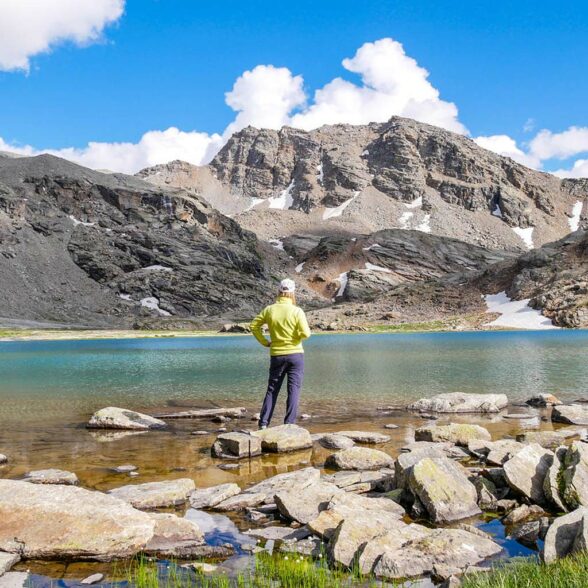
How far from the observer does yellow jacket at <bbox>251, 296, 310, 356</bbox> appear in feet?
43.8

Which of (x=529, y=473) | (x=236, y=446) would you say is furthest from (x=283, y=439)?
(x=529, y=473)

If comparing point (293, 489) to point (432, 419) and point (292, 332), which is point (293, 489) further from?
point (432, 419)

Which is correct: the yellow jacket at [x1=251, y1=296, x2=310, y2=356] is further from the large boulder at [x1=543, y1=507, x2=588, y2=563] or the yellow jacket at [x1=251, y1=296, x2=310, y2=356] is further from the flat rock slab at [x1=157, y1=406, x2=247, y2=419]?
the large boulder at [x1=543, y1=507, x2=588, y2=563]

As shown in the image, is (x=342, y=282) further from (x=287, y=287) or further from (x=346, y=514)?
(x=346, y=514)

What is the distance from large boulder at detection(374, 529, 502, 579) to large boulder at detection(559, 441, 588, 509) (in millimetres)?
1719

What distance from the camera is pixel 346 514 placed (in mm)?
7223

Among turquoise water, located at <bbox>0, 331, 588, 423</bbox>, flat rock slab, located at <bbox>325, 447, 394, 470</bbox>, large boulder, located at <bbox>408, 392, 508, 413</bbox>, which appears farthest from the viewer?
turquoise water, located at <bbox>0, 331, 588, 423</bbox>

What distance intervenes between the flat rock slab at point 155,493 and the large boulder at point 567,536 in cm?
545

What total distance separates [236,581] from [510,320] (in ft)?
435

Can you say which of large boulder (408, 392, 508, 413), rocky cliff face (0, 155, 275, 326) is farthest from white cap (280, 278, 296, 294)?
rocky cliff face (0, 155, 275, 326)

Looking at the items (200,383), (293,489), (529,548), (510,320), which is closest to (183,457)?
(293,489)

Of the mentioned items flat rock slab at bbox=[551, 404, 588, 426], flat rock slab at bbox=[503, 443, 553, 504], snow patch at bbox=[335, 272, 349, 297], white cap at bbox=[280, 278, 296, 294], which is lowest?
flat rock slab at bbox=[551, 404, 588, 426]

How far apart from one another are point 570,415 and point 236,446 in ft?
33.9

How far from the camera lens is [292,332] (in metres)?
13.5
